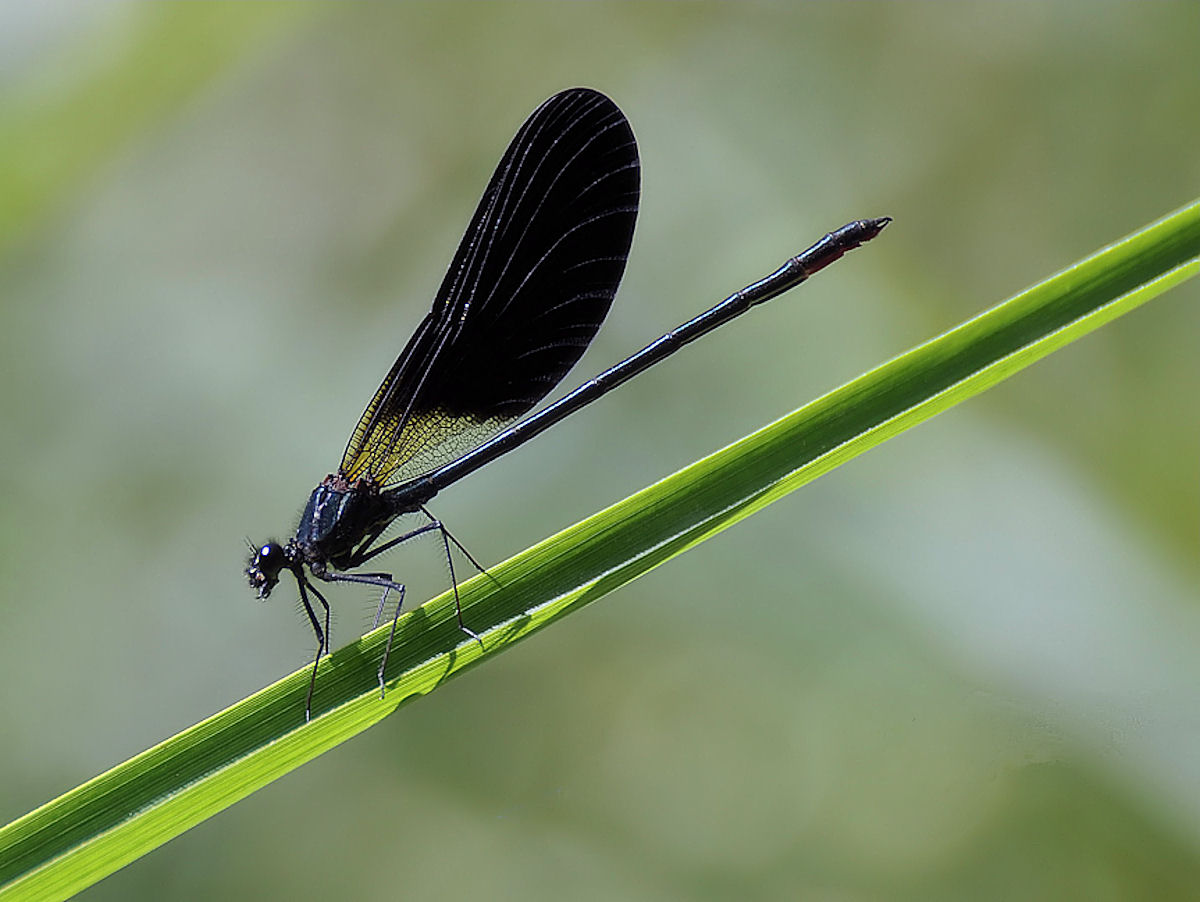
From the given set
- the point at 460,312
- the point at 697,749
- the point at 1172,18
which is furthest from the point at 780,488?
the point at 1172,18

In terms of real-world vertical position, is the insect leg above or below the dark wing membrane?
below

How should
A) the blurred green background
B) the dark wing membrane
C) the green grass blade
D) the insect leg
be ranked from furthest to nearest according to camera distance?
the blurred green background < the dark wing membrane < the insect leg < the green grass blade

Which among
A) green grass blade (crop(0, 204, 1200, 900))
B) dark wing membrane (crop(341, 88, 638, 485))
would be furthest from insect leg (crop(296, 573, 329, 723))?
dark wing membrane (crop(341, 88, 638, 485))

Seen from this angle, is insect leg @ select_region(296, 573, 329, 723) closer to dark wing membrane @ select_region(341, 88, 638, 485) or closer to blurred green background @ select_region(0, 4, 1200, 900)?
dark wing membrane @ select_region(341, 88, 638, 485)

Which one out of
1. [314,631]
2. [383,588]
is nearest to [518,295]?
[383,588]

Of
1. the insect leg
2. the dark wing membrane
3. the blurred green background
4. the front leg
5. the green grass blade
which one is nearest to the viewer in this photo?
the green grass blade

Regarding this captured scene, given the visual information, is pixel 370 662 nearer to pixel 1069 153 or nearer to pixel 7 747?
pixel 7 747

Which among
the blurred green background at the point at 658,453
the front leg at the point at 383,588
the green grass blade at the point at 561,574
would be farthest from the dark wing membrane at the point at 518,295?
the green grass blade at the point at 561,574
